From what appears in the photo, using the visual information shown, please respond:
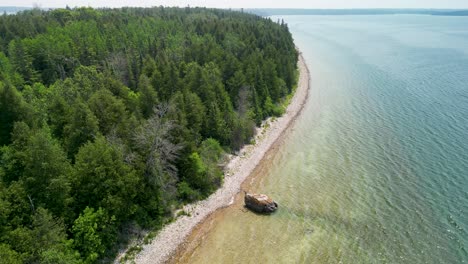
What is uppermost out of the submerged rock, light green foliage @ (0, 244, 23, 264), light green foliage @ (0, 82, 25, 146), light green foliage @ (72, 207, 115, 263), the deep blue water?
light green foliage @ (0, 82, 25, 146)

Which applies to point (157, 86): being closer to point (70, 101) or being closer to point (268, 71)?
point (70, 101)

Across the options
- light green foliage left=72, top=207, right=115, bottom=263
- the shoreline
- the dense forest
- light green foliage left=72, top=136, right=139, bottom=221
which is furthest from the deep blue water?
light green foliage left=72, top=207, right=115, bottom=263

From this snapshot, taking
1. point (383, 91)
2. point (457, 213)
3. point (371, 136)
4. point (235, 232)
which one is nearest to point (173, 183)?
point (235, 232)

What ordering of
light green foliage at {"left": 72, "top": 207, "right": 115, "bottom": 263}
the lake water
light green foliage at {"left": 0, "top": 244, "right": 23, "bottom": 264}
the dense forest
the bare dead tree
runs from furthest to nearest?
the bare dead tree, the lake water, light green foliage at {"left": 72, "top": 207, "right": 115, "bottom": 263}, the dense forest, light green foliage at {"left": 0, "top": 244, "right": 23, "bottom": 264}

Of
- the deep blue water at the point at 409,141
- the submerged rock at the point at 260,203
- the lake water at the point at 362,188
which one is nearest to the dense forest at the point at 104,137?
the submerged rock at the point at 260,203

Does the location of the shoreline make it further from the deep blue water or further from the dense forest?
the deep blue water

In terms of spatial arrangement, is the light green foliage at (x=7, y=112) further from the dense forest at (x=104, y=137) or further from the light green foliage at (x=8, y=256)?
the light green foliage at (x=8, y=256)
